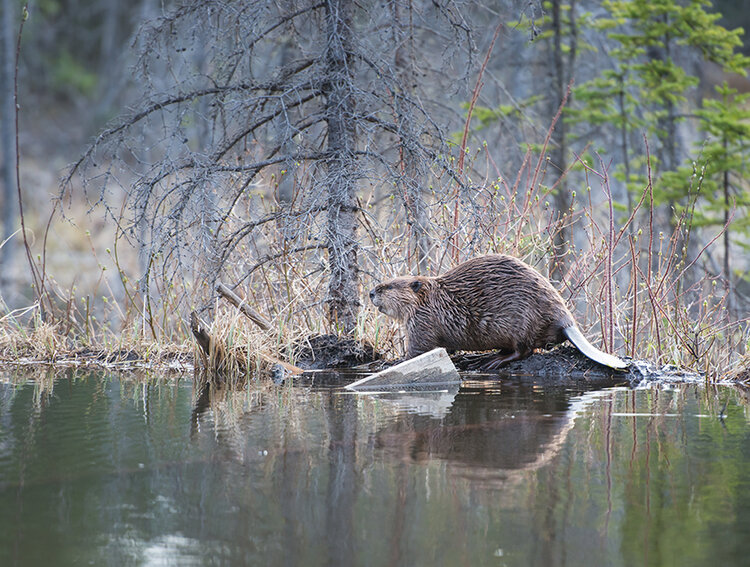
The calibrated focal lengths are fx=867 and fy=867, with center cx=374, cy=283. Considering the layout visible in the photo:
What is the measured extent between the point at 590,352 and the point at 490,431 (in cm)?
181

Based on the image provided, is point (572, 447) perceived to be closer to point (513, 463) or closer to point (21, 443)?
point (513, 463)

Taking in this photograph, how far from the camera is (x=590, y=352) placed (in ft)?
18.3

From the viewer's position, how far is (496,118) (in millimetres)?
11094

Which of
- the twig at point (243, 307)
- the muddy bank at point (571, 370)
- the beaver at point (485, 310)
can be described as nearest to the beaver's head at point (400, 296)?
the beaver at point (485, 310)

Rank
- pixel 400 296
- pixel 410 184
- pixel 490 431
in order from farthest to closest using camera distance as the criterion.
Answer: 1. pixel 410 184
2. pixel 400 296
3. pixel 490 431

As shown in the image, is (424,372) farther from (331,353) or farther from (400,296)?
(331,353)

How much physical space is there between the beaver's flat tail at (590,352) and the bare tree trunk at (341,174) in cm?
161

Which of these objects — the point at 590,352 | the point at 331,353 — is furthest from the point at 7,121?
the point at 590,352

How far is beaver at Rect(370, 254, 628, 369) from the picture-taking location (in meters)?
5.79

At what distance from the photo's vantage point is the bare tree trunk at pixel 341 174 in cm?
620

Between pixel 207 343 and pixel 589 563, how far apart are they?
13.3 ft

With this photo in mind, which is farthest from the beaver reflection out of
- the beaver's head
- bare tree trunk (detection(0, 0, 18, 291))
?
bare tree trunk (detection(0, 0, 18, 291))

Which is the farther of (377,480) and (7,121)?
(7,121)

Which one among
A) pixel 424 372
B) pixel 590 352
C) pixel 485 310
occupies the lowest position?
pixel 424 372
